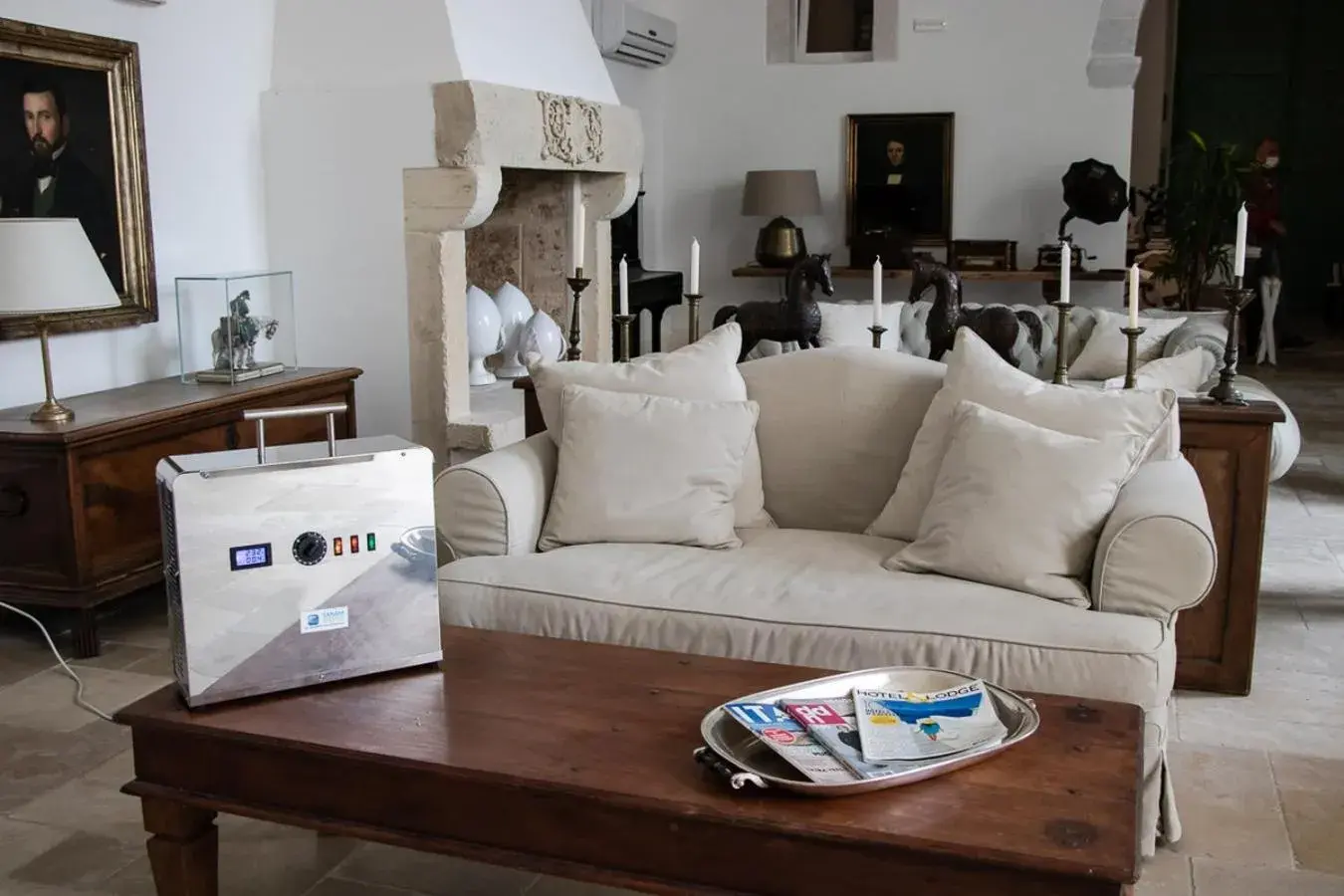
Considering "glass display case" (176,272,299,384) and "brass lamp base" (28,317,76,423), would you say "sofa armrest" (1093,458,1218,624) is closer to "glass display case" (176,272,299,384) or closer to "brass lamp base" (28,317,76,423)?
"brass lamp base" (28,317,76,423)

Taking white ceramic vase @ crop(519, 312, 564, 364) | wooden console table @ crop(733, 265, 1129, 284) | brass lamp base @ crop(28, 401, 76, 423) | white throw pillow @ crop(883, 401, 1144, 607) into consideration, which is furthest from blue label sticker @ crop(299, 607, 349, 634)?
wooden console table @ crop(733, 265, 1129, 284)

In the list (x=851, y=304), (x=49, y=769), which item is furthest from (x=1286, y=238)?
(x=49, y=769)

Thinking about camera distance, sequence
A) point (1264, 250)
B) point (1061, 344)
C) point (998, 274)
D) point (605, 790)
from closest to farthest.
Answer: point (605, 790), point (1061, 344), point (998, 274), point (1264, 250)

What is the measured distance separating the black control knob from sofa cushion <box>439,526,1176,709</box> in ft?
2.32

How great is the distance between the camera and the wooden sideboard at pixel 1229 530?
124 inches

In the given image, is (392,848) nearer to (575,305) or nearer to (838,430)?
(838,430)

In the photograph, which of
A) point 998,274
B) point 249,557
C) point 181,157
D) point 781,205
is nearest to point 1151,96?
point 998,274

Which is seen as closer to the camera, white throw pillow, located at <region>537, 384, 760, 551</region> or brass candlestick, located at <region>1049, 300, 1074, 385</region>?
white throw pillow, located at <region>537, 384, 760, 551</region>

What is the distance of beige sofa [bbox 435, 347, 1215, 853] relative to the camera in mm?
2330

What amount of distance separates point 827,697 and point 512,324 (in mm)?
3797

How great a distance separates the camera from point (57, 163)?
12.4ft

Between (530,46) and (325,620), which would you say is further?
(530,46)

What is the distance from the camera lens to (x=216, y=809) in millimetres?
1872

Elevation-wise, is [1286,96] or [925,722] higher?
[1286,96]
